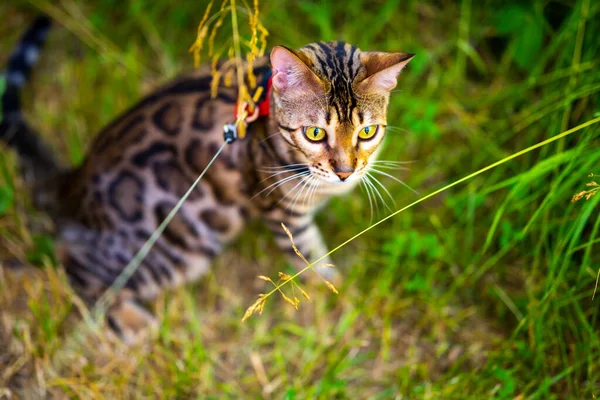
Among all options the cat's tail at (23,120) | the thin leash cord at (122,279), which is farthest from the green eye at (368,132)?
Answer: the cat's tail at (23,120)

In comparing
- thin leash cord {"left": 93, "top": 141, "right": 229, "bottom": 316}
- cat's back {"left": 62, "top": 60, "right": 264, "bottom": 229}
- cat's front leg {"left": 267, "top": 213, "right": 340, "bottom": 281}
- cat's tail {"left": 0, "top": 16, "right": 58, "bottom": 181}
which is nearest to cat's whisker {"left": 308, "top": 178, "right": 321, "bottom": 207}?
cat's front leg {"left": 267, "top": 213, "right": 340, "bottom": 281}

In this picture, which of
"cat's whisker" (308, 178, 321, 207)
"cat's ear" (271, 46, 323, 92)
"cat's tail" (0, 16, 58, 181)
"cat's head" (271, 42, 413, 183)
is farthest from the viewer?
"cat's tail" (0, 16, 58, 181)

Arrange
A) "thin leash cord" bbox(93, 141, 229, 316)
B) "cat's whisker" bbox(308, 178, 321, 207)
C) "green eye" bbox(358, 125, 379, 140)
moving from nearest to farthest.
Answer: "green eye" bbox(358, 125, 379, 140) < "cat's whisker" bbox(308, 178, 321, 207) < "thin leash cord" bbox(93, 141, 229, 316)

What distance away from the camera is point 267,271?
2.71m

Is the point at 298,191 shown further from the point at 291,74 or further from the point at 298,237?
the point at 291,74

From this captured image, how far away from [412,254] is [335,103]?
99 cm

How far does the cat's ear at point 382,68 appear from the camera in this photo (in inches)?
67.1

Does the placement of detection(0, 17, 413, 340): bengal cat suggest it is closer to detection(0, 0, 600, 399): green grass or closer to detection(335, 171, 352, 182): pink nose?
detection(335, 171, 352, 182): pink nose

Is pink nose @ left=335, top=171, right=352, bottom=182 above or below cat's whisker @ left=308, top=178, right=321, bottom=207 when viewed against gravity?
above

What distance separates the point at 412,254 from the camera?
2477 mm

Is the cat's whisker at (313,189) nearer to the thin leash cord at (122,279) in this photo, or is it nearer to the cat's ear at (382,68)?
the cat's ear at (382,68)

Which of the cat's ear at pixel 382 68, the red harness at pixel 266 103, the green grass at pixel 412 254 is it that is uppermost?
the cat's ear at pixel 382 68

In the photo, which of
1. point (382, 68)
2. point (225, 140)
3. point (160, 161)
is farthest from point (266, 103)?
point (160, 161)

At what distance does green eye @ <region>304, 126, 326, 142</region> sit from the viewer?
1.81 metres
